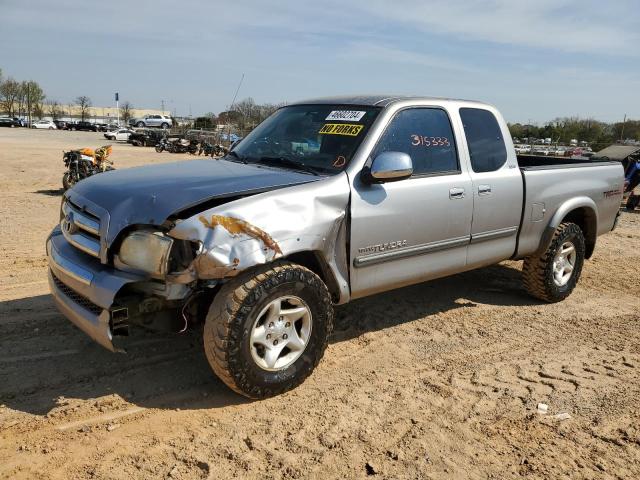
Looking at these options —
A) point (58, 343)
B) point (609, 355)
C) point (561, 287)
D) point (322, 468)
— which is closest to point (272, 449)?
point (322, 468)

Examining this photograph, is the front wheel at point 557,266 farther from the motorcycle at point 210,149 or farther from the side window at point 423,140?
the motorcycle at point 210,149

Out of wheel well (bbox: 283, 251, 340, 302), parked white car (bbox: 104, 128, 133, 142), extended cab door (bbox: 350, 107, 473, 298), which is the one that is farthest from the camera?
parked white car (bbox: 104, 128, 133, 142)

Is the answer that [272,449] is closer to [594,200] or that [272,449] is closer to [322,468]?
[322,468]

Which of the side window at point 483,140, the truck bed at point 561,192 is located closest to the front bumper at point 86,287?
the side window at point 483,140

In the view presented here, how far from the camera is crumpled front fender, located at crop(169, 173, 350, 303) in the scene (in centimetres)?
301

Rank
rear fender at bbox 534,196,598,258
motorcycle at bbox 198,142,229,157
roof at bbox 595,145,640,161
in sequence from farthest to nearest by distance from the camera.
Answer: motorcycle at bbox 198,142,229,157 → roof at bbox 595,145,640,161 → rear fender at bbox 534,196,598,258

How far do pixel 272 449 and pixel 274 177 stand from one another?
1.73 metres

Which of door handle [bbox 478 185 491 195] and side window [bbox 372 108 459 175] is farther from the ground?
side window [bbox 372 108 459 175]

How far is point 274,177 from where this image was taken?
3668 mm

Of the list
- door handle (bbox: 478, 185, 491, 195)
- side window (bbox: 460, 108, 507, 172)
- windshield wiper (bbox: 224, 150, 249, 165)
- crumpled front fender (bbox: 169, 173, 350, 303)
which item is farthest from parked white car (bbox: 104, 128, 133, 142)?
crumpled front fender (bbox: 169, 173, 350, 303)

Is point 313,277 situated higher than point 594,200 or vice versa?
point 594,200

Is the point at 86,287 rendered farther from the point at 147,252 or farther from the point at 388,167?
the point at 388,167

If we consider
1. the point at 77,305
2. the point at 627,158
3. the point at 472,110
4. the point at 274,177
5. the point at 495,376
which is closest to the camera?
the point at 77,305

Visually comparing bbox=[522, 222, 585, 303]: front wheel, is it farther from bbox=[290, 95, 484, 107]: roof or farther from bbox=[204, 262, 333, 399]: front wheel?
bbox=[204, 262, 333, 399]: front wheel
